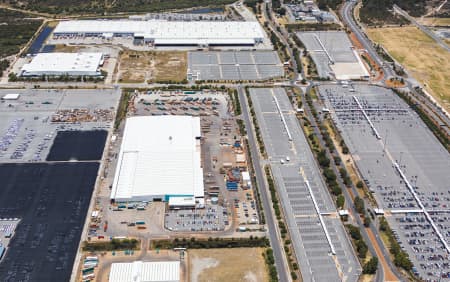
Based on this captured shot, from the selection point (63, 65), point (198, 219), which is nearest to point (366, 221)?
point (198, 219)

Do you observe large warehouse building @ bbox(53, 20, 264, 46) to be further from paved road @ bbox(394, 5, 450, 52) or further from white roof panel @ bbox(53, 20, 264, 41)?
paved road @ bbox(394, 5, 450, 52)

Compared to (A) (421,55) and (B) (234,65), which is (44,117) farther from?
(A) (421,55)

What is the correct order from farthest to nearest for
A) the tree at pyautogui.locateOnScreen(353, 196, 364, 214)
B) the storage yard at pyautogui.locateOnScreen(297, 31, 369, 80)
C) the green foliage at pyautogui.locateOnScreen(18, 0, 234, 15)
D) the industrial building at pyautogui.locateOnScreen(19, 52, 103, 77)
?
the green foliage at pyautogui.locateOnScreen(18, 0, 234, 15) → the storage yard at pyautogui.locateOnScreen(297, 31, 369, 80) → the industrial building at pyautogui.locateOnScreen(19, 52, 103, 77) → the tree at pyautogui.locateOnScreen(353, 196, 364, 214)

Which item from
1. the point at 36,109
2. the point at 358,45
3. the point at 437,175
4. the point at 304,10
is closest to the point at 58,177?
the point at 36,109

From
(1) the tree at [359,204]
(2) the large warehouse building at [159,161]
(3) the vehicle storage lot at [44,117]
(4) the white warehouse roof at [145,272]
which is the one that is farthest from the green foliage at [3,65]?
(1) the tree at [359,204]

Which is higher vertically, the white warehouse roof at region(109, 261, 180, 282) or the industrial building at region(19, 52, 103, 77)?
the industrial building at region(19, 52, 103, 77)

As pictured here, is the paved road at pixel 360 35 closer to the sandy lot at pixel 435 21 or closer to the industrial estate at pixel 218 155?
the industrial estate at pixel 218 155

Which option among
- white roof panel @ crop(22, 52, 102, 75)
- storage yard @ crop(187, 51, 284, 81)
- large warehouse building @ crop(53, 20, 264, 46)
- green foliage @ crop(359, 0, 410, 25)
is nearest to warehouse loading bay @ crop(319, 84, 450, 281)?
storage yard @ crop(187, 51, 284, 81)
